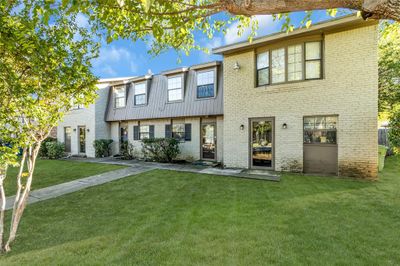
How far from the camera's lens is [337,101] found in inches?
293

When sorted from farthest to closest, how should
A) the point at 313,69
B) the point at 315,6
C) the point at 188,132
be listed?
the point at 188,132 < the point at 313,69 < the point at 315,6

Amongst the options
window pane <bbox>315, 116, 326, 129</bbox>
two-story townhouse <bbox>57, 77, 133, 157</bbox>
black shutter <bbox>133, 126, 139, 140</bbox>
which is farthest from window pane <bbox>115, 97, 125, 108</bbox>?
window pane <bbox>315, 116, 326, 129</bbox>

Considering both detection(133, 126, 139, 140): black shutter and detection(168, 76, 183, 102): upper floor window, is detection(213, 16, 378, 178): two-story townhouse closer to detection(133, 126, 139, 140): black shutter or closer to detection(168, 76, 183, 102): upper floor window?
detection(168, 76, 183, 102): upper floor window

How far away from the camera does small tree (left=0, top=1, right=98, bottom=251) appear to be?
3158 mm

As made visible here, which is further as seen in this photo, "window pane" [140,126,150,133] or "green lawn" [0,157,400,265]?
"window pane" [140,126,150,133]

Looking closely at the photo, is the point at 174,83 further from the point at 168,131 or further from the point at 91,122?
the point at 91,122

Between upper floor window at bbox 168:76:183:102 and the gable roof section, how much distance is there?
11.3ft

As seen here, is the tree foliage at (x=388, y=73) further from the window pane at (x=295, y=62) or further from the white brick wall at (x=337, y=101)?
the window pane at (x=295, y=62)

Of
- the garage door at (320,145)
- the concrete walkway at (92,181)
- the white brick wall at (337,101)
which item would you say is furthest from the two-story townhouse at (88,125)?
the garage door at (320,145)

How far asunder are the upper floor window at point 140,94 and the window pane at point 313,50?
9.58 m

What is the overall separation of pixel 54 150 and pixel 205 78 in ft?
38.2

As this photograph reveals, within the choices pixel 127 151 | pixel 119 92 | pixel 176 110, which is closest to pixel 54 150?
pixel 127 151

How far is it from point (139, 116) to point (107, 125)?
3505mm

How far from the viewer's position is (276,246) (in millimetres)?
3127
